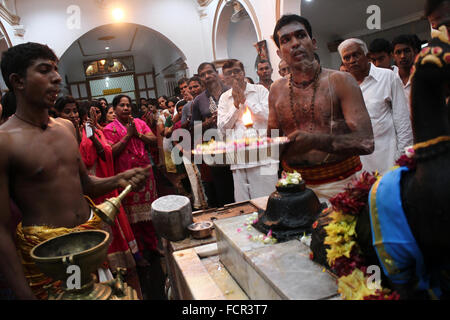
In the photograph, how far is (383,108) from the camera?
11.5 ft

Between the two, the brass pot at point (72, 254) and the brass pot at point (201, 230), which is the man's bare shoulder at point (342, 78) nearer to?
the brass pot at point (201, 230)

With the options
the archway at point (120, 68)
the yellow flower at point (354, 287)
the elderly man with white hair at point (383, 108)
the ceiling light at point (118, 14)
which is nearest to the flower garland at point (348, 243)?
the yellow flower at point (354, 287)

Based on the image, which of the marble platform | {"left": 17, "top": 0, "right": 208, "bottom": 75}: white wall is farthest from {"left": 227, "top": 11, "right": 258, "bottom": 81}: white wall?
the marble platform

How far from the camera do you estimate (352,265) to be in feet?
4.99

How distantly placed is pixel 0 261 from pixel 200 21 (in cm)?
1165

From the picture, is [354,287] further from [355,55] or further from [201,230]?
[355,55]

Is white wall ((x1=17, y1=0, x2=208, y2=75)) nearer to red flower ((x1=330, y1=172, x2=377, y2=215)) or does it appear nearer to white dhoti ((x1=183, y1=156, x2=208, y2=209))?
white dhoti ((x1=183, y1=156, x2=208, y2=209))

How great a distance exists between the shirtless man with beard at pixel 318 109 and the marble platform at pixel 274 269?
62 cm

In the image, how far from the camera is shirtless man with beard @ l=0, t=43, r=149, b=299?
195cm

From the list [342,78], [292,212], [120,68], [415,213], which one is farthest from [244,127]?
[120,68]

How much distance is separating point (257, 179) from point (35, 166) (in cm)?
270

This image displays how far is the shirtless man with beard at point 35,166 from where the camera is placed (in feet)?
6.39

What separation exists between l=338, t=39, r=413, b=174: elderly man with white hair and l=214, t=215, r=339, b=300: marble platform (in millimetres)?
1943

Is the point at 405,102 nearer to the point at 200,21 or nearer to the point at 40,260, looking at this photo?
the point at 40,260
